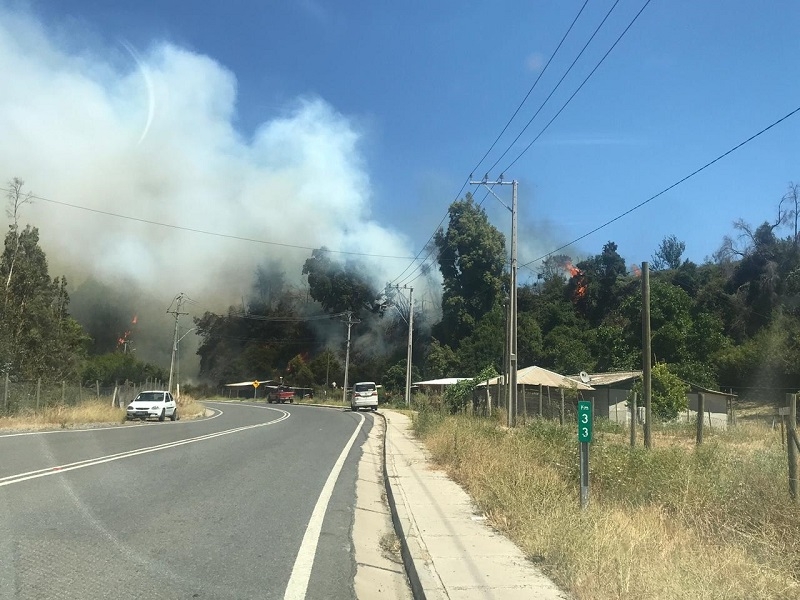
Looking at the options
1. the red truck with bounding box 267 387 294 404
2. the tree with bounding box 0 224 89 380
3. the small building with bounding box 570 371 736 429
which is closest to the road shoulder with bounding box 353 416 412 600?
the small building with bounding box 570 371 736 429

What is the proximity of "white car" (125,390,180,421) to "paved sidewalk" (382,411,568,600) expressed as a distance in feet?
86.1

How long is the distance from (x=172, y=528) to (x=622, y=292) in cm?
6874

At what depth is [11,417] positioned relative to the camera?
27.8 metres

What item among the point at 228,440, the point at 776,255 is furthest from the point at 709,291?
the point at 228,440

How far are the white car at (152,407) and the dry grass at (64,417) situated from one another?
754 mm

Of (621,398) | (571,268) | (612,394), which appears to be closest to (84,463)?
(621,398)

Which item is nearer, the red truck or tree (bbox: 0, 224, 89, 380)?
tree (bbox: 0, 224, 89, 380)

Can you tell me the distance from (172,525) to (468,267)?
59.8m

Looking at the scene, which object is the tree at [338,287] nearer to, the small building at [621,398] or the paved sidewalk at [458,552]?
the small building at [621,398]

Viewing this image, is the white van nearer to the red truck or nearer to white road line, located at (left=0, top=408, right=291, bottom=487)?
the red truck

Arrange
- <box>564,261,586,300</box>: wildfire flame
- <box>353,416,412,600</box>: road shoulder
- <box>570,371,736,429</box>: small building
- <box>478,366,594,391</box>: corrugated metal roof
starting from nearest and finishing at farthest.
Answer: <box>353,416,412,600</box>: road shoulder
<box>478,366,594,391</box>: corrugated metal roof
<box>570,371,736,429</box>: small building
<box>564,261,586,300</box>: wildfire flame

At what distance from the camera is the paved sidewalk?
6.07 metres

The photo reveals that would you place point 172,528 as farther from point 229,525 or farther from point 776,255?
point 776,255

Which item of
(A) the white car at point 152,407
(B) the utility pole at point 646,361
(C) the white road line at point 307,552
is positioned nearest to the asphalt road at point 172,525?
(C) the white road line at point 307,552
